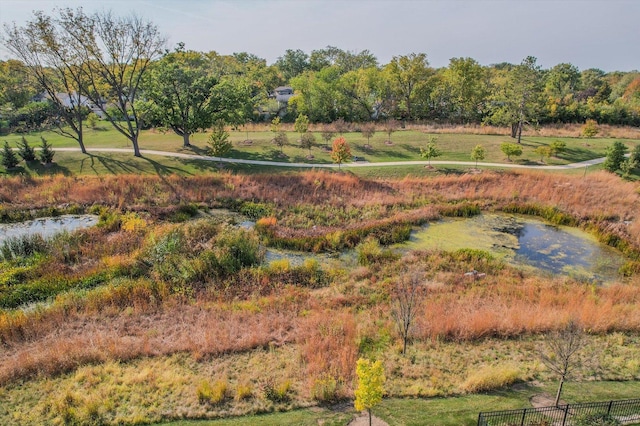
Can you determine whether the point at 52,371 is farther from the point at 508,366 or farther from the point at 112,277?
the point at 508,366

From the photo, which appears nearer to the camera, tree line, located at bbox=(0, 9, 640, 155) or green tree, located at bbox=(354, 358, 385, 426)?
green tree, located at bbox=(354, 358, 385, 426)

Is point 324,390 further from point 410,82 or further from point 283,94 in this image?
point 283,94

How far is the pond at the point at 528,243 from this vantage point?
71.5ft

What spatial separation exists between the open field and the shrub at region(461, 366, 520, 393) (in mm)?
67

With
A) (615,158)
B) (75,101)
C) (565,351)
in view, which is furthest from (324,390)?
(75,101)

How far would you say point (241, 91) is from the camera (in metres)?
38.5

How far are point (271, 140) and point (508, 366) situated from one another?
1371 inches

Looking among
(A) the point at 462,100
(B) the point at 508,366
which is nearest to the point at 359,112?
(A) the point at 462,100

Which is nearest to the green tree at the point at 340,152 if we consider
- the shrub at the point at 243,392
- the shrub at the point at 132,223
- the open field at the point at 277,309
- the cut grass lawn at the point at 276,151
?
Answer: the cut grass lawn at the point at 276,151

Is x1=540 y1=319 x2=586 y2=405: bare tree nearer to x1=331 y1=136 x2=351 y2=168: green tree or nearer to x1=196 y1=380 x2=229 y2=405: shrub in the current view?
x1=196 y1=380 x2=229 y2=405: shrub

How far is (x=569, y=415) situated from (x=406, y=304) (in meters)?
5.98

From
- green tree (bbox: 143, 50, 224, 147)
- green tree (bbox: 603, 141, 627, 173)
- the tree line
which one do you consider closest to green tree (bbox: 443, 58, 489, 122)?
the tree line

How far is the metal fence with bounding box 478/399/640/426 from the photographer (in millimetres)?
10195

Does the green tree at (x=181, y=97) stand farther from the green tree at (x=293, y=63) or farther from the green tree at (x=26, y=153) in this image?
the green tree at (x=293, y=63)
